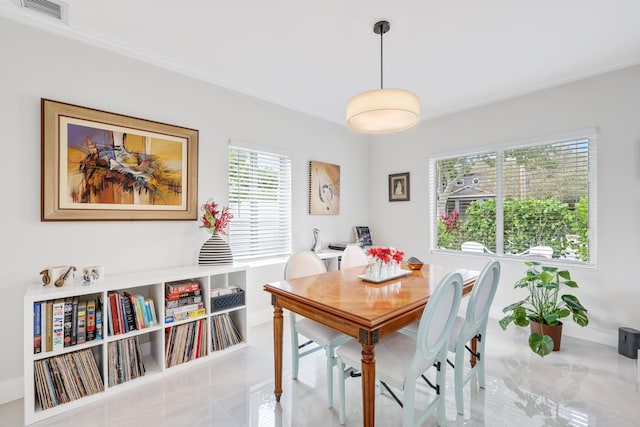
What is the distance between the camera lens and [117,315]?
2.10 m

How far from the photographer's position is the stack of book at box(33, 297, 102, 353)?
1.82 meters

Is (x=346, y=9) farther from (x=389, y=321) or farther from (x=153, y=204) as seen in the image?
(x=153, y=204)

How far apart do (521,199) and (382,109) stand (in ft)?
7.99

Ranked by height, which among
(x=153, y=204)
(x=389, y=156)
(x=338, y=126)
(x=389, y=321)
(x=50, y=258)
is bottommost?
(x=389, y=321)

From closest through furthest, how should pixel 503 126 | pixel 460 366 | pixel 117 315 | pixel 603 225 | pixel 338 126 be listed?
pixel 460 366
pixel 117 315
pixel 603 225
pixel 503 126
pixel 338 126

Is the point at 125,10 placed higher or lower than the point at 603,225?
higher

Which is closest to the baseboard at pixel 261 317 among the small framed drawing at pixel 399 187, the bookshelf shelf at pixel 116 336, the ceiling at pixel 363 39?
the bookshelf shelf at pixel 116 336

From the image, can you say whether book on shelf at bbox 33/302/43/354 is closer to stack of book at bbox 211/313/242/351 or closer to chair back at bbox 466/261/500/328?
stack of book at bbox 211/313/242/351

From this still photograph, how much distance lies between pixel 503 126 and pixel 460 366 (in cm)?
279

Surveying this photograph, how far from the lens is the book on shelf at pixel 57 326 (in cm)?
186

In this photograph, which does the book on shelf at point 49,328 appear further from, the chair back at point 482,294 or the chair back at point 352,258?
the chair back at point 482,294

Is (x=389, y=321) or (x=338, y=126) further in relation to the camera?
(x=338, y=126)

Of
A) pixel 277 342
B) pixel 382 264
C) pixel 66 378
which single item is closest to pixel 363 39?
pixel 382 264

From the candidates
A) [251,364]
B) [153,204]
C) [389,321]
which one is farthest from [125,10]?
[251,364]
